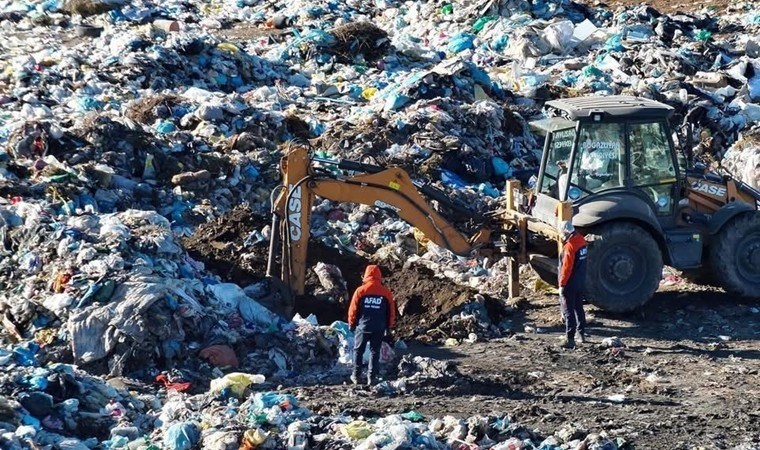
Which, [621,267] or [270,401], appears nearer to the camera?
[270,401]

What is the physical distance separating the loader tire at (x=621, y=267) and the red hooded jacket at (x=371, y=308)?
234 centimetres

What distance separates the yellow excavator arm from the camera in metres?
10.5

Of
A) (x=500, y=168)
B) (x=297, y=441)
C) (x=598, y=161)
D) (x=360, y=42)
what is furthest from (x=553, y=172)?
(x=360, y=42)

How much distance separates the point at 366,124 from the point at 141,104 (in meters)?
3.30

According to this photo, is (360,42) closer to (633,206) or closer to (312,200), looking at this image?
(312,200)

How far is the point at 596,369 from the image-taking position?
31.7 feet

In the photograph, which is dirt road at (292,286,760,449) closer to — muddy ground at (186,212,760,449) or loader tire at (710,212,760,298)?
muddy ground at (186,212,760,449)

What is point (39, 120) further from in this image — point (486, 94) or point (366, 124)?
point (486, 94)

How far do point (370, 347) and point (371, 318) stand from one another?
28 centimetres

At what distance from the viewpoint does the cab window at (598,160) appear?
421 inches

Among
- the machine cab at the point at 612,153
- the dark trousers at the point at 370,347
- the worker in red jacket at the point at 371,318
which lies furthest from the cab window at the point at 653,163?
the dark trousers at the point at 370,347

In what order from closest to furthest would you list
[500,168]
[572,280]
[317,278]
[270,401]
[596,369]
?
[270,401]
[596,369]
[572,280]
[317,278]
[500,168]

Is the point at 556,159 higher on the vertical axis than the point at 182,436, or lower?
higher

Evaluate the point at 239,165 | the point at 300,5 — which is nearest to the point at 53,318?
the point at 239,165
